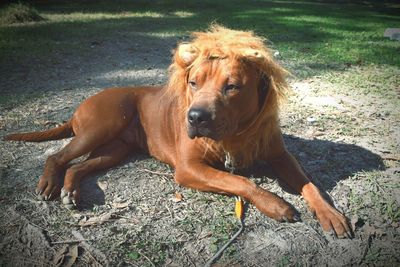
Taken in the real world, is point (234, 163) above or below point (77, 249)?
above

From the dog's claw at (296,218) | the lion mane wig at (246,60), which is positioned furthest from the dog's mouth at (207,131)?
the dog's claw at (296,218)

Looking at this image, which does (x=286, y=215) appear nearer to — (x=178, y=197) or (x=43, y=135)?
(x=178, y=197)

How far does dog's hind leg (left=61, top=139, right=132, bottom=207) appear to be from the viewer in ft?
10.6

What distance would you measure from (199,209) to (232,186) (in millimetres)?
342

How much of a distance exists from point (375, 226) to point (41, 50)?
766 centimetres

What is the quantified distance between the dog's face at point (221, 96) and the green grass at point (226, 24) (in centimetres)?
271

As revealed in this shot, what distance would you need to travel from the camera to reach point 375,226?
9.62 ft

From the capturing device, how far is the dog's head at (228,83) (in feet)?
9.59

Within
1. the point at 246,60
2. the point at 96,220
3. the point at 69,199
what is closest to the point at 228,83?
the point at 246,60

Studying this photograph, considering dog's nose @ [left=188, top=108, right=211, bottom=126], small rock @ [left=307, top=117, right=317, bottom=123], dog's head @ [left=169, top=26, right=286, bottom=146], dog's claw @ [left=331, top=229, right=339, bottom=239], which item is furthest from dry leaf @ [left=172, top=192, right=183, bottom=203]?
small rock @ [left=307, top=117, right=317, bottom=123]

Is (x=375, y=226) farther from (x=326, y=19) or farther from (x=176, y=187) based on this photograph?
(x=326, y=19)

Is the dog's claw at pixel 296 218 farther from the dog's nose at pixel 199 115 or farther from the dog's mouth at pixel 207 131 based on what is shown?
the dog's nose at pixel 199 115

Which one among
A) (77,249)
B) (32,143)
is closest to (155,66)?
(32,143)

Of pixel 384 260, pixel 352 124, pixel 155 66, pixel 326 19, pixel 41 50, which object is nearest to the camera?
pixel 384 260
